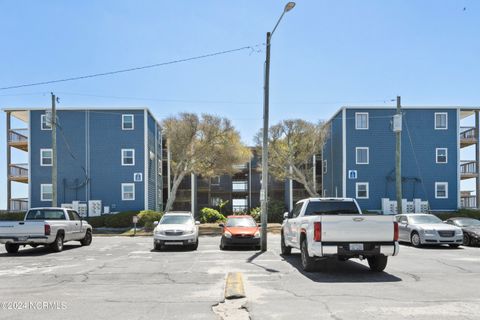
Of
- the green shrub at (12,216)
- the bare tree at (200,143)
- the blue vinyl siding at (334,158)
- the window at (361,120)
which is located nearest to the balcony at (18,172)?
the green shrub at (12,216)

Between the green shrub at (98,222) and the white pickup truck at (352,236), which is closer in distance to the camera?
the white pickup truck at (352,236)

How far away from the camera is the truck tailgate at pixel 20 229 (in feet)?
58.9

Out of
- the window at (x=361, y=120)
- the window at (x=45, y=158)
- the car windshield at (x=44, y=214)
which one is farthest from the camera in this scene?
the window at (x=361, y=120)

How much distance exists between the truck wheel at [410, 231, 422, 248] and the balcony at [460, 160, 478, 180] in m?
24.2

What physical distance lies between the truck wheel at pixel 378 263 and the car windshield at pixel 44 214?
43.3 ft

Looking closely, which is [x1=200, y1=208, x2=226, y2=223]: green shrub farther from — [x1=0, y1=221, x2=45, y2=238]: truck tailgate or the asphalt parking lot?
the asphalt parking lot

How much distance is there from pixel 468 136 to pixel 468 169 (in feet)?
9.45

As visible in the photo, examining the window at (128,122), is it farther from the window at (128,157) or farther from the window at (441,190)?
the window at (441,190)

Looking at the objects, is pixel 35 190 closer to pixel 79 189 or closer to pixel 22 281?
pixel 79 189

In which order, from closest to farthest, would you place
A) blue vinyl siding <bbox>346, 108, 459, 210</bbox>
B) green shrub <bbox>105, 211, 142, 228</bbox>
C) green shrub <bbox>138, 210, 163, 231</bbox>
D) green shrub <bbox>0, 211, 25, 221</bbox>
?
green shrub <bbox>138, 210, 163, 231</bbox> → green shrub <bbox>105, 211, 142, 228</bbox> → green shrub <bbox>0, 211, 25, 221</bbox> → blue vinyl siding <bbox>346, 108, 459, 210</bbox>

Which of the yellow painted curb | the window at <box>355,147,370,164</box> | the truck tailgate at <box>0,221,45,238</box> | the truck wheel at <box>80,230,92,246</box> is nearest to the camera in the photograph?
the yellow painted curb

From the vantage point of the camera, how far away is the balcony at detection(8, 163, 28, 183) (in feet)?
133

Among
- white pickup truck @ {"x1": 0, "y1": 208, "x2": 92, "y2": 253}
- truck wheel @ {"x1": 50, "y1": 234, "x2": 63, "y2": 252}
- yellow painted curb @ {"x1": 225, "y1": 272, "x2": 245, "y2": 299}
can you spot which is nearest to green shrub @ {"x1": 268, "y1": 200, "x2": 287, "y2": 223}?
white pickup truck @ {"x1": 0, "y1": 208, "x2": 92, "y2": 253}

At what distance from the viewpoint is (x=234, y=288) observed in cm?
940
